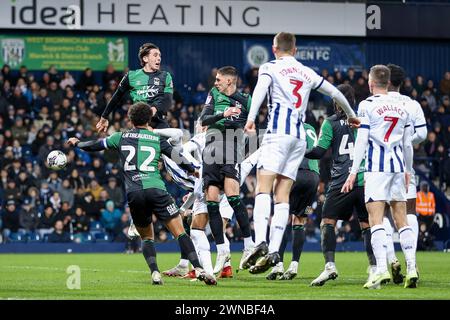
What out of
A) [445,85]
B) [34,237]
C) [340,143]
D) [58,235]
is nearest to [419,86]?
[445,85]

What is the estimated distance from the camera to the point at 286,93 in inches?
433

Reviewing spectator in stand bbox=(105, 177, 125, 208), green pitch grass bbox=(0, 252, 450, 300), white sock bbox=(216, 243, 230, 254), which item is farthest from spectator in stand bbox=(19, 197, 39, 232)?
white sock bbox=(216, 243, 230, 254)

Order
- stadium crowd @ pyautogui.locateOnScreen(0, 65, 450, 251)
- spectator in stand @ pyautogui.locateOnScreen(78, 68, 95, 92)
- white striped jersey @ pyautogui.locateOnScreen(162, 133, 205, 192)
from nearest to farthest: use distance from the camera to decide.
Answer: white striped jersey @ pyautogui.locateOnScreen(162, 133, 205, 192) < stadium crowd @ pyautogui.locateOnScreen(0, 65, 450, 251) < spectator in stand @ pyautogui.locateOnScreen(78, 68, 95, 92)

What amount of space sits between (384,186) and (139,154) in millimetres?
2792

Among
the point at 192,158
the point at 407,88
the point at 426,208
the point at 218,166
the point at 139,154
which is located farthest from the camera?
the point at 407,88

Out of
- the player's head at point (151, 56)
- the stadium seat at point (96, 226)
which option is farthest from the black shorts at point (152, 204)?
the stadium seat at point (96, 226)

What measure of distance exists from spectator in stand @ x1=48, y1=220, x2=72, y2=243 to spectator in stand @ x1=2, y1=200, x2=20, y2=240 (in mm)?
852

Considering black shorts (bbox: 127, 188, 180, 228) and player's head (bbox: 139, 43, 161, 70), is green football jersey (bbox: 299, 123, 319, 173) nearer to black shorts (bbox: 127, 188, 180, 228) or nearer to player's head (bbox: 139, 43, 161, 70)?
player's head (bbox: 139, 43, 161, 70)

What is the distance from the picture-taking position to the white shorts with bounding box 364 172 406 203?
11156 mm

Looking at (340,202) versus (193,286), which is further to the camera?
(340,202)

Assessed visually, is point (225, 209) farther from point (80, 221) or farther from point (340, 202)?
point (80, 221)

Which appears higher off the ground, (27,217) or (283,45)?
(283,45)

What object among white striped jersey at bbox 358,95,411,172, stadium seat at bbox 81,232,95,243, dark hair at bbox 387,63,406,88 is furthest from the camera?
stadium seat at bbox 81,232,95,243
